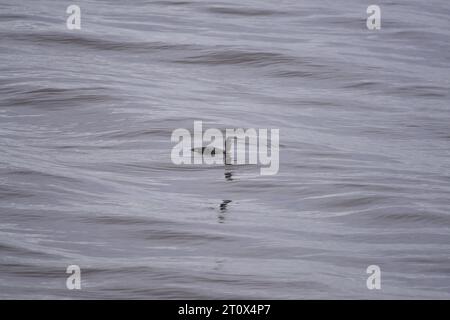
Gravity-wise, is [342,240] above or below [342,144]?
below

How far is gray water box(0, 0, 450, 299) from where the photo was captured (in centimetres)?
693

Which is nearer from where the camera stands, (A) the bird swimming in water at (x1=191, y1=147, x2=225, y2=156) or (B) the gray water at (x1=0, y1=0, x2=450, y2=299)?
(B) the gray water at (x1=0, y1=0, x2=450, y2=299)

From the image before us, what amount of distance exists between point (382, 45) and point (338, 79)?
5.79ft

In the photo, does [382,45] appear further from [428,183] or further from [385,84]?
[428,183]

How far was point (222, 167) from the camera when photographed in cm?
904

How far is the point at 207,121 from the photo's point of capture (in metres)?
10.5

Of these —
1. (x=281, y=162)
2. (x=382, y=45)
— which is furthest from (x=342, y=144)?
(x=382, y=45)

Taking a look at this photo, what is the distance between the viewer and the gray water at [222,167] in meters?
6.93

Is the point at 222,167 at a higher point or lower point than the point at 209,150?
lower

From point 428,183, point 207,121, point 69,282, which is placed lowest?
point 69,282

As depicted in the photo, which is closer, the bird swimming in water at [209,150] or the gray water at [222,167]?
the gray water at [222,167]

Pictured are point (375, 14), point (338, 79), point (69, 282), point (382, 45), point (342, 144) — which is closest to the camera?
point (69, 282)

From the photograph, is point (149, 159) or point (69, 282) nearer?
point (69, 282)

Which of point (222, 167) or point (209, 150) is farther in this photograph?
point (209, 150)
